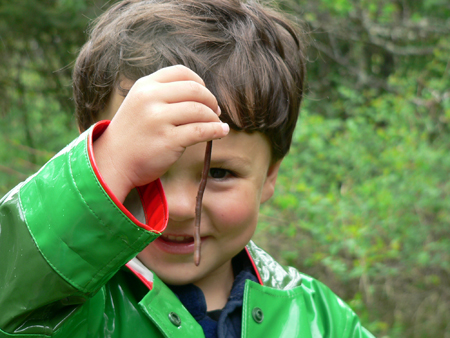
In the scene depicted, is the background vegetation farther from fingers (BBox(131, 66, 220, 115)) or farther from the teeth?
fingers (BBox(131, 66, 220, 115))

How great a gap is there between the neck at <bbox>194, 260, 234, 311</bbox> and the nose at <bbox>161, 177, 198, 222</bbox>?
370mm

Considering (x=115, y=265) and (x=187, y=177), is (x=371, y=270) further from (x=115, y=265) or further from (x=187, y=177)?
(x=115, y=265)

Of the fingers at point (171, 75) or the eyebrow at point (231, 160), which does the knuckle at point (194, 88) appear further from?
the eyebrow at point (231, 160)

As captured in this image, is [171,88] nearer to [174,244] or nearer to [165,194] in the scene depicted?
[165,194]

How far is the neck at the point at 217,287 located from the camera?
5.08ft

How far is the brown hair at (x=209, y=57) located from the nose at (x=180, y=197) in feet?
0.71

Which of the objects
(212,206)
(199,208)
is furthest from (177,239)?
(199,208)

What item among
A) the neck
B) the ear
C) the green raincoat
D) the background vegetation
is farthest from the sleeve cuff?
the background vegetation

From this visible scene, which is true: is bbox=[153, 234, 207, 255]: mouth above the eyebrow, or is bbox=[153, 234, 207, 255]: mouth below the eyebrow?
below

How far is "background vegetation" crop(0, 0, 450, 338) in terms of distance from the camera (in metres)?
3.33

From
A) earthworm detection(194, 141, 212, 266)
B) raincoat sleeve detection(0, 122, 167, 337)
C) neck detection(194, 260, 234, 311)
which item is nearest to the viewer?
raincoat sleeve detection(0, 122, 167, 337)

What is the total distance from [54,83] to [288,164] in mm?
2383

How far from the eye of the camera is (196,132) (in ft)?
3.43

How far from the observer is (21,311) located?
986 millimetres
